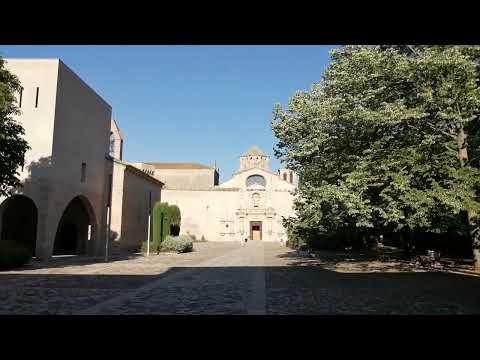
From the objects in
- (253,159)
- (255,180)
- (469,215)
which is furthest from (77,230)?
(253,159)

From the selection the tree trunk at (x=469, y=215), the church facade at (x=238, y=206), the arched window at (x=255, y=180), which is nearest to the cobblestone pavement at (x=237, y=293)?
the tree trunk at (x=469, y=215)

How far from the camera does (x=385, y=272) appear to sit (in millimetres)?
16422

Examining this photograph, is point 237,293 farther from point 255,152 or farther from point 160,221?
point 255,152

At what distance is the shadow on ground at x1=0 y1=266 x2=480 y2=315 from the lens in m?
8.50

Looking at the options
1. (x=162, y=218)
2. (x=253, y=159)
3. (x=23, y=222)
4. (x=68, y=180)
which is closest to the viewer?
(x=68, y=180)

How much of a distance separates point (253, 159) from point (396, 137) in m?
61.5

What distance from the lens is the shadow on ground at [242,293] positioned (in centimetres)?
850

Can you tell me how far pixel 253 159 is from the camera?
77.1 m

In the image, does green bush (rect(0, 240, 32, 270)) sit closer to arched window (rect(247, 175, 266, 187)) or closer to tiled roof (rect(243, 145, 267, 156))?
arched window (rect(247, 175, 266, 187))
